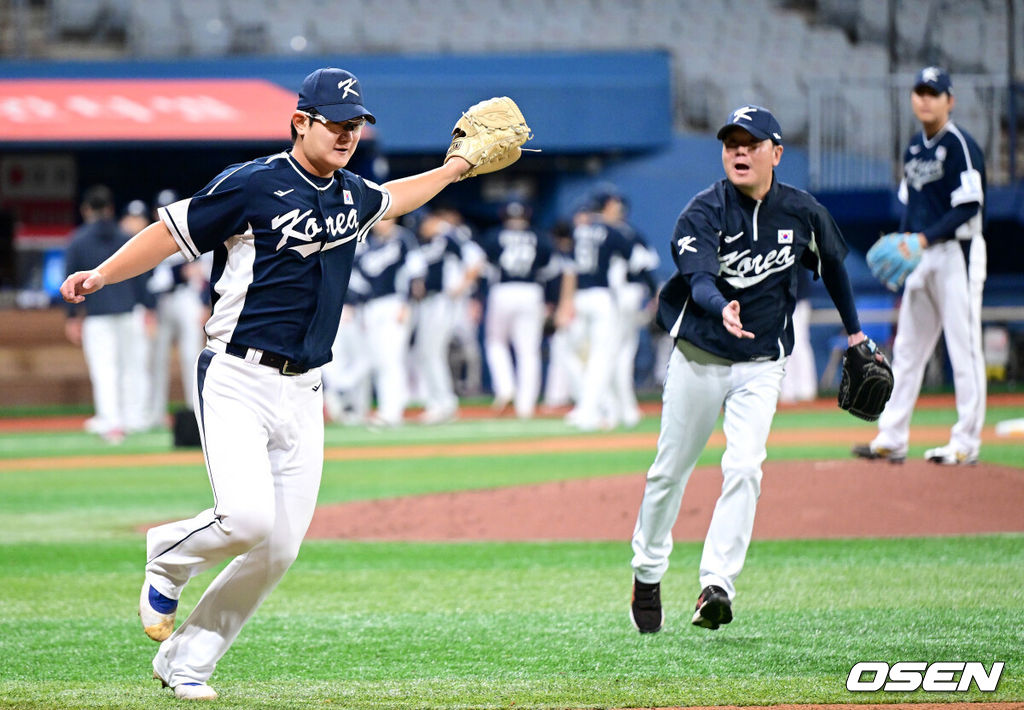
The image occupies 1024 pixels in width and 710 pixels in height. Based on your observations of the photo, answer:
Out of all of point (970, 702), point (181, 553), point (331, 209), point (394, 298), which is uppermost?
point (331, 209)

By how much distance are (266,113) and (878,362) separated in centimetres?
1464

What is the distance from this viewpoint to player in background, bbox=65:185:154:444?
1369cm

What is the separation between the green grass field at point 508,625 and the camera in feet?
14.8

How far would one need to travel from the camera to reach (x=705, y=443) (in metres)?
5.47

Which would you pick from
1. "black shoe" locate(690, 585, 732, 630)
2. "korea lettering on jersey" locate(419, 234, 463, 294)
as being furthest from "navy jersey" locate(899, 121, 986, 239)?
"korea lettering on jersey" locate(419, 234, 463, 294)

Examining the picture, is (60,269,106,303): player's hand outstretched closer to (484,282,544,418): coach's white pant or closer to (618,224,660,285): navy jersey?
(618,224,660,285): navy jersey

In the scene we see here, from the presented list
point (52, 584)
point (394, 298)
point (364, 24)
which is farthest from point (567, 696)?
point (364, 24)

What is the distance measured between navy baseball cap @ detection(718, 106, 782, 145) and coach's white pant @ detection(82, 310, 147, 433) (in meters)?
10.0

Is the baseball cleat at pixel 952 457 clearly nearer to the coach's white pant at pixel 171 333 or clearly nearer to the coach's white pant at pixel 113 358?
the coach's white pant at pixel 113 358

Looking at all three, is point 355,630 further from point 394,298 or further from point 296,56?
point 296,56

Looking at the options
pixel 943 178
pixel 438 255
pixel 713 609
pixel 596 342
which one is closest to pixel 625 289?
pixel 596 342

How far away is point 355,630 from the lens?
18.4 feet

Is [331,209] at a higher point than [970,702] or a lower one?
higher

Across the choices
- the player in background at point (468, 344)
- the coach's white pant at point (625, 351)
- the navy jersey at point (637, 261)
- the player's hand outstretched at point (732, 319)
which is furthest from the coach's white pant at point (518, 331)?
the player's hand outstretched at point (732, 319)
